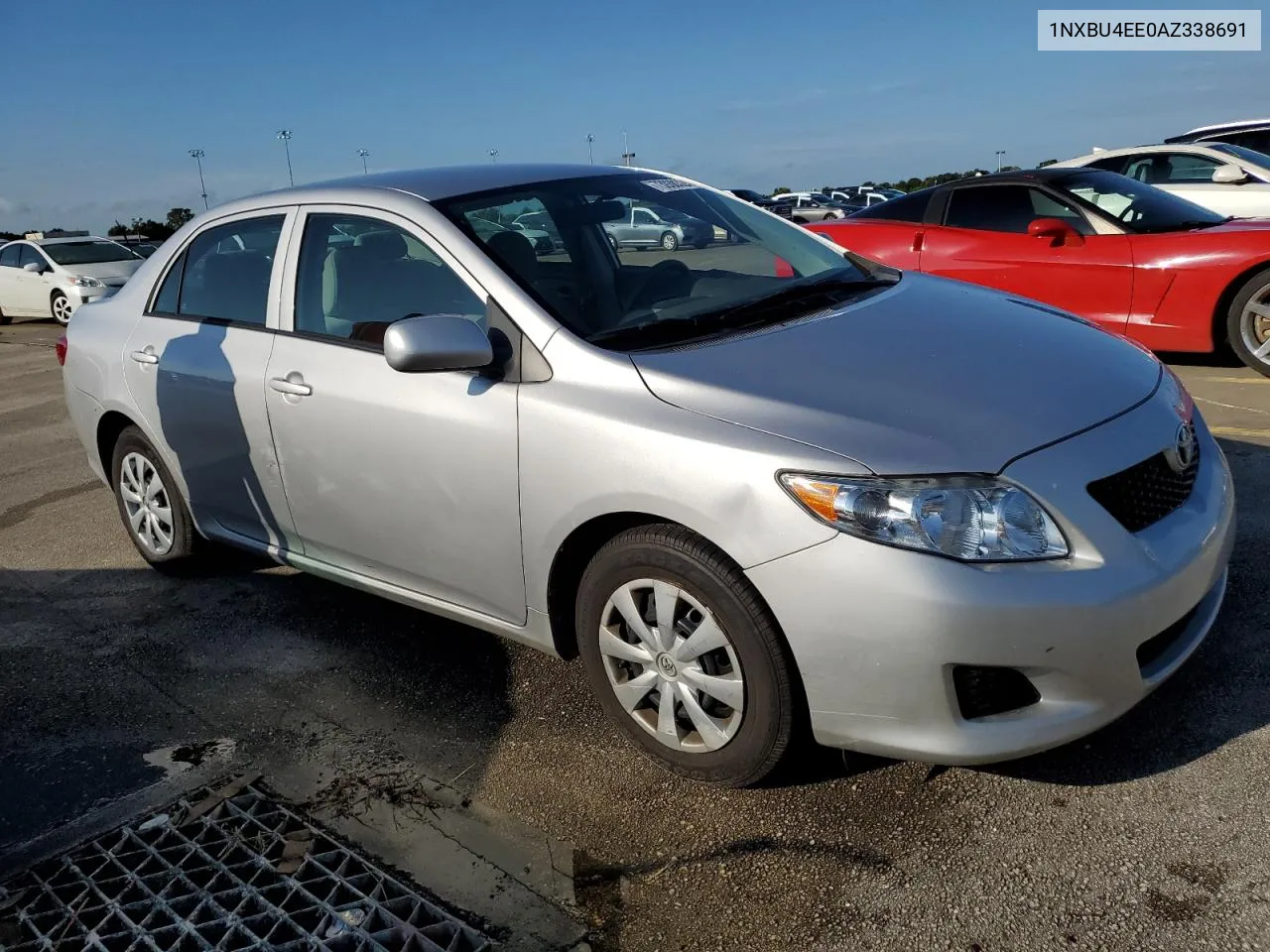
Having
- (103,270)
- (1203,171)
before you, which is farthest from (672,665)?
(103,270)

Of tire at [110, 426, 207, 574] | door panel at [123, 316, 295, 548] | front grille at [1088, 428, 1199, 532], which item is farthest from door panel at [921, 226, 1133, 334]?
tire at [110, 426, 207, 574]

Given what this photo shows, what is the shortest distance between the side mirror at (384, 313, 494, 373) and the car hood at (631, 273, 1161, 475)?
466 mm

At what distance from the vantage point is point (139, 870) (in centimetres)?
270

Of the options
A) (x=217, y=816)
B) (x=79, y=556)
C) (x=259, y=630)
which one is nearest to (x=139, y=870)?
(x=217, y=816)

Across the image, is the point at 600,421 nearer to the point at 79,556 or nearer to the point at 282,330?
the point at 282,330

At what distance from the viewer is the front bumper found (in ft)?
7.68

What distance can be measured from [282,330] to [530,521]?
1385 mm

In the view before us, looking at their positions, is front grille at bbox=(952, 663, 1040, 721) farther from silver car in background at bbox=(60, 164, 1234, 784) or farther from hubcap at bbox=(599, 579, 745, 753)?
hubcap at bbox=(599, 579, 745, 753)

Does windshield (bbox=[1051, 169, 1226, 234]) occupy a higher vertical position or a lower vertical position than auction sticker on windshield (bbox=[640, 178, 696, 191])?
lower

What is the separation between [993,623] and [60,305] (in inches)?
667

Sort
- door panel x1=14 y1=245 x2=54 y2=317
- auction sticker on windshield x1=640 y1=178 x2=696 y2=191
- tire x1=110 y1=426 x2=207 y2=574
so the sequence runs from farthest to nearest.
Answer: door panel x1=14 y1=245 x2=54 y2=317 < tire x1=110 y1=426 x2=207 y2=574 < auction sticker on windshield x1=640 y1=178 x2=696 y2=191

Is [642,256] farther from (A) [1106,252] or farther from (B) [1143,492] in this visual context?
(A) [1106,252]

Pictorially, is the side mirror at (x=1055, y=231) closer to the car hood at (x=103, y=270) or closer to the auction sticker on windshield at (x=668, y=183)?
the auction sticker on windshield at (x=668, y=183)

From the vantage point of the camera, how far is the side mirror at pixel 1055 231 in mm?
6785
